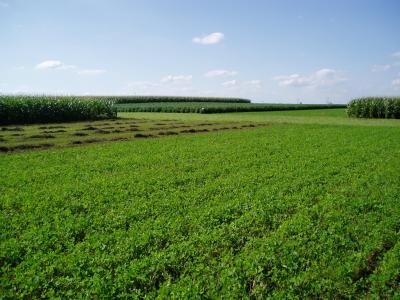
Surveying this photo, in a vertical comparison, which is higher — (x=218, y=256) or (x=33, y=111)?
(x=33, y=111)

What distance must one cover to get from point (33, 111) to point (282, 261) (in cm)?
3744

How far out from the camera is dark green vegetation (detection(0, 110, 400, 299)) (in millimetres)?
5910

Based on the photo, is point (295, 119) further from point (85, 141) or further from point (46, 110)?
point (85, 141)

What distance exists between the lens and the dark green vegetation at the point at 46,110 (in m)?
36.6

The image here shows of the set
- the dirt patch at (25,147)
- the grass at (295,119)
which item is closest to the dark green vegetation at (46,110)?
the grass at (295,119)

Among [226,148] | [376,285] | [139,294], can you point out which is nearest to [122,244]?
[139,294]

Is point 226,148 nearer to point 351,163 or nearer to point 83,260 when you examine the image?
point 351,163

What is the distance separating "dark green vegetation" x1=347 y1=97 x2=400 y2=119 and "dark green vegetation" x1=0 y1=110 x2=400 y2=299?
3878 centimetres

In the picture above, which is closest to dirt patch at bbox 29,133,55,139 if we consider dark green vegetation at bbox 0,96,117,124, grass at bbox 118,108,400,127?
dark green vegetation at bbox 0,96,117,124

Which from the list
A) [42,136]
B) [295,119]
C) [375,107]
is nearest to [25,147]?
[42,136]

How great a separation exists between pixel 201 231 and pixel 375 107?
49609 mm

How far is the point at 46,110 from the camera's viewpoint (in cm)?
3962

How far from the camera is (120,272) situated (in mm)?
6184

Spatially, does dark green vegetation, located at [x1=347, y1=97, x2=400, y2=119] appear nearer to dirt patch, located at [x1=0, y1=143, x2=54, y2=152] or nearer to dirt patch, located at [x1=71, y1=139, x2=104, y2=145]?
dirt patch, located at [x1=71, y1=139, x2=104, y2=145]
